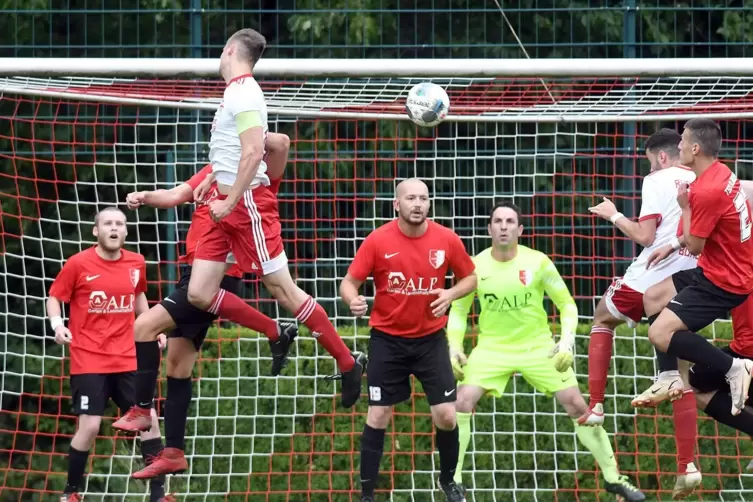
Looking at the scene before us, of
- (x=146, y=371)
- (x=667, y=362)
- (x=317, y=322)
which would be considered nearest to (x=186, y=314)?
(x=146, y=371)

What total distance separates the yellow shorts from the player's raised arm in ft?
0.54

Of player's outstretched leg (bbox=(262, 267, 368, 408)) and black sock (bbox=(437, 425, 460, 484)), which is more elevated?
player's outstretched leg (bbox=(262, 267, 368, 408))

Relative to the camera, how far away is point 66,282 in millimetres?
10086

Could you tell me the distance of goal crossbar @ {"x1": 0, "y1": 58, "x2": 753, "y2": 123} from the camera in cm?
943

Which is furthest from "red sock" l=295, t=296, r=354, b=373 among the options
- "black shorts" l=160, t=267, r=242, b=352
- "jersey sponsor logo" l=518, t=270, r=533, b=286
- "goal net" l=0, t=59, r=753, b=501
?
"goal net" l=0, t=59, r=753, b=501

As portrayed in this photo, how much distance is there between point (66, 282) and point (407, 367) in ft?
8.16

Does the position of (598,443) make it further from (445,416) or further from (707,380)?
(445,416)

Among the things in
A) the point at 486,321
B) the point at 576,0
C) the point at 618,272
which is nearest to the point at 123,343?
the point at 486,321

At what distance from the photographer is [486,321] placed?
33.5ft

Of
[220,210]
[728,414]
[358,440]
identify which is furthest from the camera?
[358,440]

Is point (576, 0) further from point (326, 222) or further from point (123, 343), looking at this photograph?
point (123, 343)

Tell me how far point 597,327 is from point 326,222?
8.92 feet

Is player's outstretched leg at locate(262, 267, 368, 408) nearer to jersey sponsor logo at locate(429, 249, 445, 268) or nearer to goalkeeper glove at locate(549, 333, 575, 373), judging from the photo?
jersey sponsor logo at locate(429, 249, 445, 268)

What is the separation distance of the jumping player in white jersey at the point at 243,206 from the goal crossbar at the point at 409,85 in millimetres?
1227
